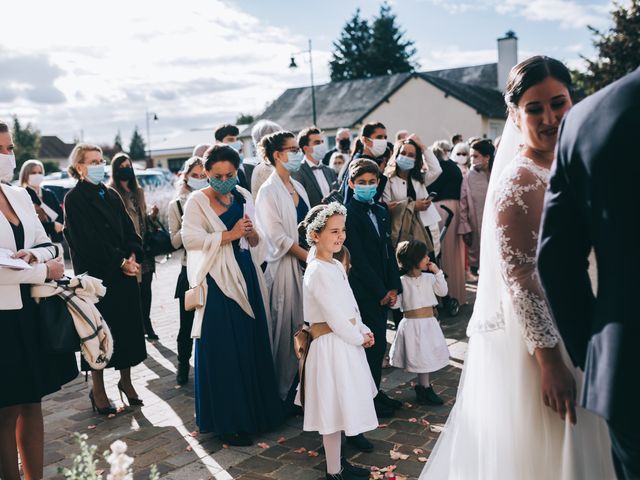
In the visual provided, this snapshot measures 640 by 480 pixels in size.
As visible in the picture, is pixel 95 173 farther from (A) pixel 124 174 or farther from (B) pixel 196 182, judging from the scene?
(A) pixel 124 174

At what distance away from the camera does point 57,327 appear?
402cm

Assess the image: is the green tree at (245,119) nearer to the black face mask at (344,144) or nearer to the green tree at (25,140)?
the green tree at (25,140)

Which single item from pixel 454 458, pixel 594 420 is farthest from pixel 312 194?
pixel 594 420

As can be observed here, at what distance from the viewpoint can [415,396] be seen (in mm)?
5742

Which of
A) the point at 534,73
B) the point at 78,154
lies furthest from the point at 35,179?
the point at 534,73

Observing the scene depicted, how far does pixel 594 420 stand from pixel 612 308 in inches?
35.5

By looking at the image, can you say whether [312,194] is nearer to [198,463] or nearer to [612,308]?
[198,463]

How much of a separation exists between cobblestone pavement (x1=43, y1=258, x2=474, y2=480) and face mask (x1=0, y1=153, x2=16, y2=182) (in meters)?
2.12

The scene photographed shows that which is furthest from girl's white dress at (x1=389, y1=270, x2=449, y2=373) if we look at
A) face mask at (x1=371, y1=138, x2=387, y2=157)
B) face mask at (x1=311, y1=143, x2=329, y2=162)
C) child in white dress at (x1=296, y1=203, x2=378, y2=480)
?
face mask at (x1=311, y1=143, x2=329, y2=162)

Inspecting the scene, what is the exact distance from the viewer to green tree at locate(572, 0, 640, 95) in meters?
33.7

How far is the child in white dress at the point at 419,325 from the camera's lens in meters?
5.56

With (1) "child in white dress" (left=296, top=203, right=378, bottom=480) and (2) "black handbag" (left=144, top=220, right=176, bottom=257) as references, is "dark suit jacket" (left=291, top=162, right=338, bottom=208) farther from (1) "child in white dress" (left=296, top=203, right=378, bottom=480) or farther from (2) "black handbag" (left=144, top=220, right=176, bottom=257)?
(1) "child in white dress" (left=296, top=203, right=378, bottom=480)

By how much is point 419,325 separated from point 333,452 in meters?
1.88

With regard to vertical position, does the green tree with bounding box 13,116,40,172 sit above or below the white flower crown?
above
